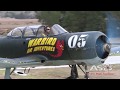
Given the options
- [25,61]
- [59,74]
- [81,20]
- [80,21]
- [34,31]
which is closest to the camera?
[25,61]

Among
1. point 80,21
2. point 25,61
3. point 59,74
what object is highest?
point 80,21

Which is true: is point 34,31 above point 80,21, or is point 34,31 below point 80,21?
below

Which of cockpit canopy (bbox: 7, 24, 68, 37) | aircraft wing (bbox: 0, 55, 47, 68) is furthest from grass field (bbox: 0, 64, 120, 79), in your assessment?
cockpit canopy (bbox: 7, 24, 68, 37)

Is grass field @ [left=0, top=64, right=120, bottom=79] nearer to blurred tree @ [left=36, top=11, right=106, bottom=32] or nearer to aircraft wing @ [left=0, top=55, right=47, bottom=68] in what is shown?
aircraft wing @ [left=0, top=55, right=47, bottom=68]

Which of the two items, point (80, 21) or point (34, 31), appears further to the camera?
point (80, 21)

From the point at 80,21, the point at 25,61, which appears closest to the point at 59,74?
the point at 25,61

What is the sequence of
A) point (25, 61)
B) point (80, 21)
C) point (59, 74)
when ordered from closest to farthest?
point (25, 61), point (59, 74), point (80, 21)

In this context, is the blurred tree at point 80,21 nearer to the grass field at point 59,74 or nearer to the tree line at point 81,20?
the tree line at point 81,20

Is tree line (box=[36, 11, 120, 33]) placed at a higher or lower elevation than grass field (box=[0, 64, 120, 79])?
higher

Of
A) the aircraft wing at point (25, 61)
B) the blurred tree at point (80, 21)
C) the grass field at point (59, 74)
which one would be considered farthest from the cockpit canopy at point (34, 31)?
the blurred tree at point (80, 21)

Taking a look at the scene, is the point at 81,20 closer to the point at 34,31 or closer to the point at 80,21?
the point at 80,21

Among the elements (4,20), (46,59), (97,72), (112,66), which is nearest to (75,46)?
(46,59)

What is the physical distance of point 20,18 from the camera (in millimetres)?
45938
